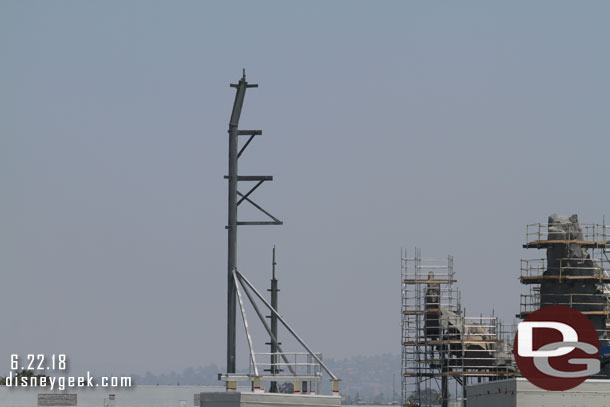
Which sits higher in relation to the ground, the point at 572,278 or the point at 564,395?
the point at 572,278

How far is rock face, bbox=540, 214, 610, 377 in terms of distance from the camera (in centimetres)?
8362

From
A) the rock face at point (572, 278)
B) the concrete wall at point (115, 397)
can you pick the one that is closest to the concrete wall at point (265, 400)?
the rock face at point (572, 278)

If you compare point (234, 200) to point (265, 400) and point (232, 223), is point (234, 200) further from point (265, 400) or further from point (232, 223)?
point (265, 400)

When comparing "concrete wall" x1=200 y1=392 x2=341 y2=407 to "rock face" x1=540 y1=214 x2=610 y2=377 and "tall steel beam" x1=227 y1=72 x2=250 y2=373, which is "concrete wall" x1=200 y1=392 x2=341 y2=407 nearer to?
"tall steel beam" x1=227 y1=72 x2=250 y2=373

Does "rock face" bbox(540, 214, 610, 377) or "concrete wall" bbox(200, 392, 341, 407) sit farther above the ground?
"rock face" bbox(540, 214, 610, 377)

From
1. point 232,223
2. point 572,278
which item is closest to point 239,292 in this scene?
point 232,223

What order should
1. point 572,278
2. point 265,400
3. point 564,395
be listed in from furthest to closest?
1. point 572,278
2. point 564,395
3. point 265,400

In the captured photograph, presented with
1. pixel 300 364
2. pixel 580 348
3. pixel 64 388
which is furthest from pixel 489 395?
pixel 64 388

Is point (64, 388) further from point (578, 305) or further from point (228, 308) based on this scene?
point (228, 308)

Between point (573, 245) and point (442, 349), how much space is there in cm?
Answer: 1155

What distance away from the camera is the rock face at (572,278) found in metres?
83.6

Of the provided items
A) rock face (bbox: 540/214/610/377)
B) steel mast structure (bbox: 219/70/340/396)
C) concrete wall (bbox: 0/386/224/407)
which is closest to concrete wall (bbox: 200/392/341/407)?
steel mast structure (bbox: 219/70/340/396)

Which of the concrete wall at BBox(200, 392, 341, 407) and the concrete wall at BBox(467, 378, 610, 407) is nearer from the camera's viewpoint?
the concrete wall at BBox(200, 392, 341, 407)

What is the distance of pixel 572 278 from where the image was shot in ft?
274
